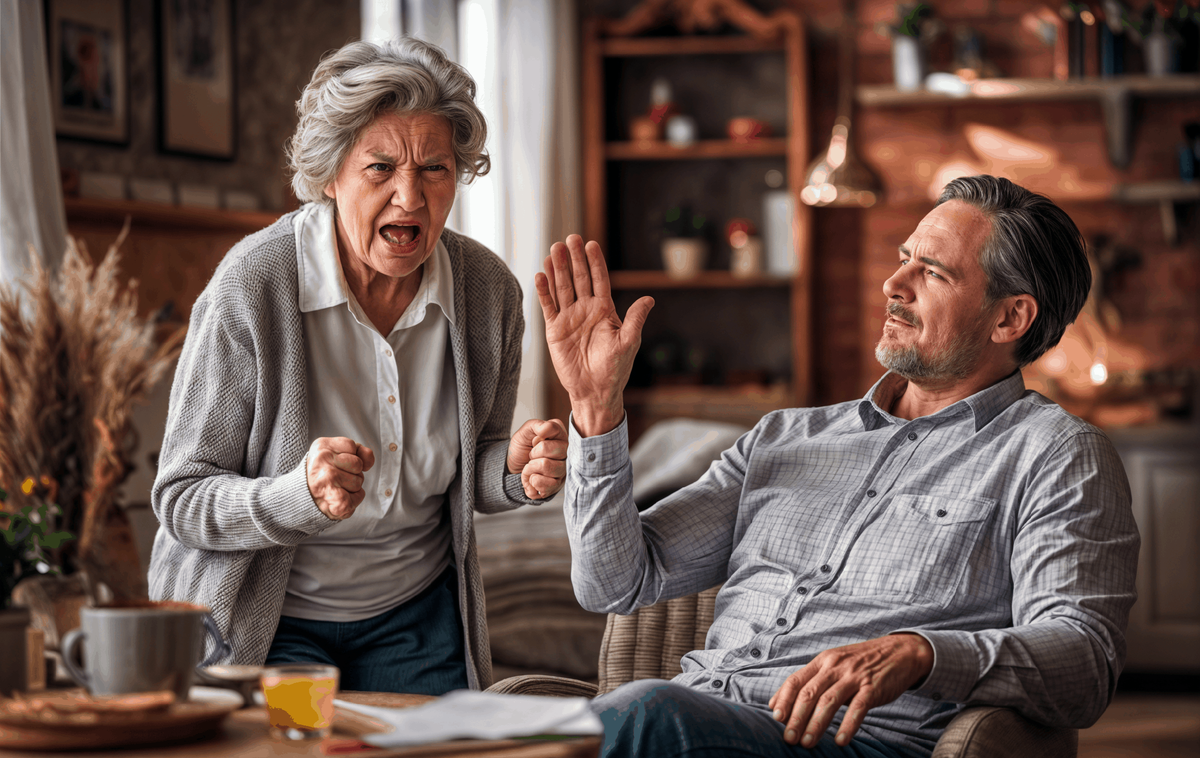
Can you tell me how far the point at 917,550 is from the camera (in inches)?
60.2

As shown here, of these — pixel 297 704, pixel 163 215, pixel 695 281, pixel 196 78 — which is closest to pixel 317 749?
pixel 297 704

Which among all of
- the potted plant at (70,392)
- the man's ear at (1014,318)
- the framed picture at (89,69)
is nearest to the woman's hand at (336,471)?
the man's ear at (1014,318)

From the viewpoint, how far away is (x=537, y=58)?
4.74 m

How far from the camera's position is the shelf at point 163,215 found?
3.17 m

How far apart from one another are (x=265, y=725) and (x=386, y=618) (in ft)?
1.92

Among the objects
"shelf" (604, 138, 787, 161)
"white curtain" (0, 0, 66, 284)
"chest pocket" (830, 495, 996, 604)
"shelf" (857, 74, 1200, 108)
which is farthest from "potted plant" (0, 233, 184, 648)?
"shelf" (857, 74, 1200, 108)

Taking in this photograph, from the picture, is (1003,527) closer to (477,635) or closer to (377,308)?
(477,635)

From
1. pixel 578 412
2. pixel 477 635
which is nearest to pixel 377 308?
pixel 578 412

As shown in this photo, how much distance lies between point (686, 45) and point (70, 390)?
324 cm

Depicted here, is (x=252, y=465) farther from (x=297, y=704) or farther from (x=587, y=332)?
(x=297, y=704)

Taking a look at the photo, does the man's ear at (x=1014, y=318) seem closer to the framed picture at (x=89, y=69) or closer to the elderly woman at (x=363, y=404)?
the elderly woman at (x=363, y=404)

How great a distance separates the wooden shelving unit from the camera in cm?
487

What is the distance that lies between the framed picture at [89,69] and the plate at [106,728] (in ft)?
8.69

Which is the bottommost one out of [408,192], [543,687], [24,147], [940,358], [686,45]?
[543,687]
